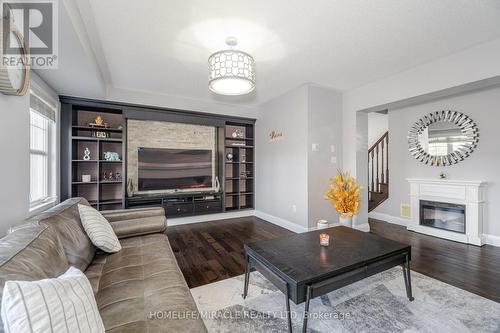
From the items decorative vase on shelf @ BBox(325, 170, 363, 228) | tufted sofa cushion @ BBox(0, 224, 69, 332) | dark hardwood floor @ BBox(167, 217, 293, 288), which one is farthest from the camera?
decorative vase on shelf @ BBox(325, 170, 363, 228)

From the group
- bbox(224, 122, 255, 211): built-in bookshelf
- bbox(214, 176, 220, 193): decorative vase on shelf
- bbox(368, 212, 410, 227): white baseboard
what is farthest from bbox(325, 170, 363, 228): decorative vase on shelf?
bbox(214, 176, 220, 193): decorative vase on shelf

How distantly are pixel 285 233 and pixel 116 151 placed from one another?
3.53 metres

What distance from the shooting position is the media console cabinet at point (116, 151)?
3.64 m

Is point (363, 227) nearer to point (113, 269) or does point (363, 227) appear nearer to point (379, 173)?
point (379, 173)

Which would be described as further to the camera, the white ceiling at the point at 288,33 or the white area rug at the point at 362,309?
the white ceiling at the point at 288,33

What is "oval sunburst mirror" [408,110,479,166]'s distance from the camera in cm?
348

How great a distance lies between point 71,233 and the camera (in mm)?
1608

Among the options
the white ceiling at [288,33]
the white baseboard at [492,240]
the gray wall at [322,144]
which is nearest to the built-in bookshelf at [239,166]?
the gray wall at [322,144]

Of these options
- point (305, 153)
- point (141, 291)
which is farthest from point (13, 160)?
point (305, 153)

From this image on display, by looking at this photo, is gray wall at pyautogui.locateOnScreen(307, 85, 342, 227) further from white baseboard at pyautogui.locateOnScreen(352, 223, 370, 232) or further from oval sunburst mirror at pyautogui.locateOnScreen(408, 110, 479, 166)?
oval sunburst mirror at pyautogui.locateOnScreen(408, 110, 479, 166)

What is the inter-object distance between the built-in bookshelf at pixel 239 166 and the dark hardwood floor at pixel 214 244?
54 centimetres

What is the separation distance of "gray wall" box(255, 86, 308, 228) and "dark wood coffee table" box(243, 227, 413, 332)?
1812 millimetres

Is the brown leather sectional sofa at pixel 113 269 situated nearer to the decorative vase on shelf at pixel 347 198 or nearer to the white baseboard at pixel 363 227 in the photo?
the decorative vase on shelf at pixel 347 198

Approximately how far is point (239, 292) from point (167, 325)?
1.15 metres
